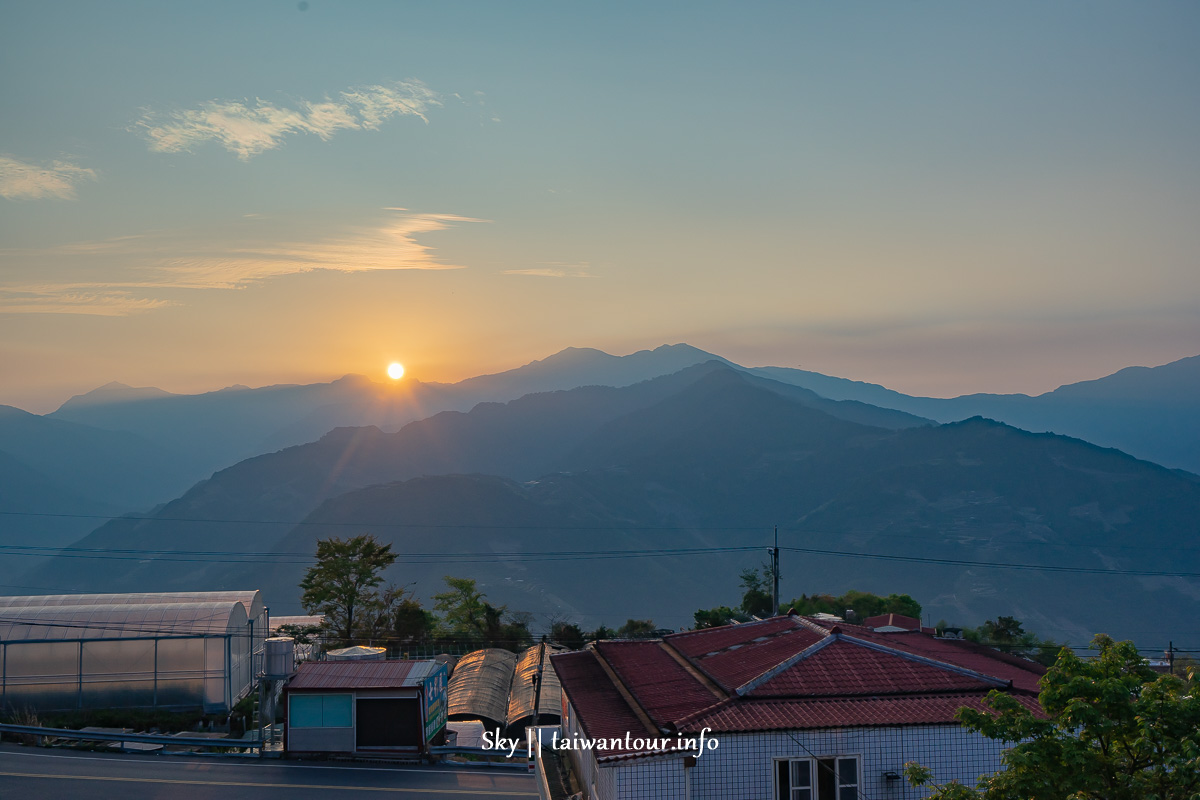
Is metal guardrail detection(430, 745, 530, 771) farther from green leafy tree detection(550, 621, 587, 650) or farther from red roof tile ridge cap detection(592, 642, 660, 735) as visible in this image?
green leafy tree detection(550, 621, 587, 650)

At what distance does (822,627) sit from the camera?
18.4 metres

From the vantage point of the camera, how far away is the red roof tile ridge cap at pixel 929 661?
597 inches

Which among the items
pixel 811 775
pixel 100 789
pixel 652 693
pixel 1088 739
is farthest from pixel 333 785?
pixel 1088 739

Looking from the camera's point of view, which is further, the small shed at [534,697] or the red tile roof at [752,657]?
the small shed at [534,697]

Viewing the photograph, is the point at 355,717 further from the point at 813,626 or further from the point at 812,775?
the point at 812,775

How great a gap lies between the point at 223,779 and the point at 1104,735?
22808mm

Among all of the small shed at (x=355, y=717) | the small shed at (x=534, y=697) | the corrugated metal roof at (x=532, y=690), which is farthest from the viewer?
the corrugated metal roof at (x=532, y=690)

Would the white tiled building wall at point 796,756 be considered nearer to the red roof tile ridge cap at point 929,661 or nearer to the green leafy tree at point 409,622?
the red roof tile ridge cap at point 929,661

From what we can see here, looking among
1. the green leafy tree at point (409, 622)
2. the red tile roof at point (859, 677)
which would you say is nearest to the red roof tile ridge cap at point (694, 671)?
the red tile roof at point (859, 677)

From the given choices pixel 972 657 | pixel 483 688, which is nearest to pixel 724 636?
pixel 972 657

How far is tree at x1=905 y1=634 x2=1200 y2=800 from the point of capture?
893 cm

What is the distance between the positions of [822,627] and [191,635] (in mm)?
27662

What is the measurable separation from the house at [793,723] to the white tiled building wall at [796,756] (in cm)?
2

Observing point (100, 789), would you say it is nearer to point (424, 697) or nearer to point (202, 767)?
point (202, 767)
